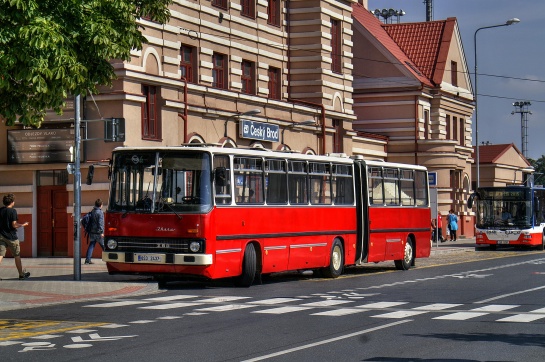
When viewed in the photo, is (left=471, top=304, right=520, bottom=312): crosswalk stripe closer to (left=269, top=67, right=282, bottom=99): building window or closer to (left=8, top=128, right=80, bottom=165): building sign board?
(left=8, top=128, right=80, bottom=165): building sign board

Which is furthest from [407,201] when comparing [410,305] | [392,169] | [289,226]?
[410,305]

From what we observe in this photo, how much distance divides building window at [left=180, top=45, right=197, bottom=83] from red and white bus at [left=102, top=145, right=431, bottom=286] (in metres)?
10.7

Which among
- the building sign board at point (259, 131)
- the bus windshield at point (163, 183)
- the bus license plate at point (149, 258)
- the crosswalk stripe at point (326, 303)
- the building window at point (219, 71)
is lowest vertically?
the crosswalk stripe at point (326, 303)

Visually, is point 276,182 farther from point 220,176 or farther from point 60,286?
point 60,286

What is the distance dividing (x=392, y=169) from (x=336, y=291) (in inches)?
375

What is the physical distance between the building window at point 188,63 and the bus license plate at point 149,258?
51.6ft

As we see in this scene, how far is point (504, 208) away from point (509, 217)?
449mm

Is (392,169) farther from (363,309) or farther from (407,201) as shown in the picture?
(363,309)

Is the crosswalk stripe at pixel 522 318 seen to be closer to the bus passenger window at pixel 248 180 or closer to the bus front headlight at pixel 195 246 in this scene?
the bus front headlight at pixel 195 246

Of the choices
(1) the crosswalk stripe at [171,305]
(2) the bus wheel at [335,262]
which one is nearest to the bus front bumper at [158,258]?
(1) the crosswalk stripe at [171,305]

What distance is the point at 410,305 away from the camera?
62.6 ft

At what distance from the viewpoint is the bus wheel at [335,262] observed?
28.0 m

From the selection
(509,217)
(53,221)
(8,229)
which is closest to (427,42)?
(509,217)

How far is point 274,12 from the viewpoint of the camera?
45.6m
